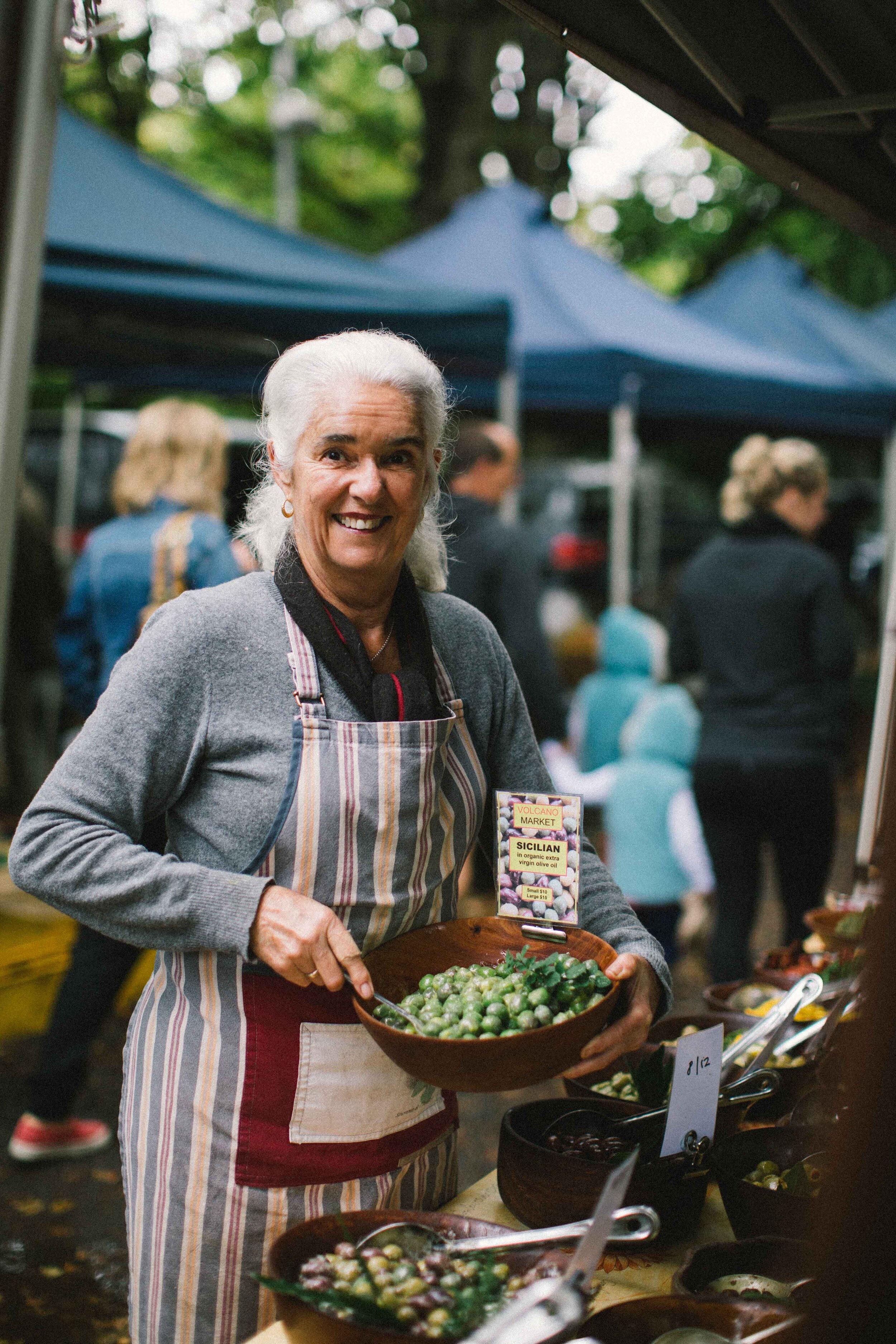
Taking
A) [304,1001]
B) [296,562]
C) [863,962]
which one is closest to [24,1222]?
[304,1001]

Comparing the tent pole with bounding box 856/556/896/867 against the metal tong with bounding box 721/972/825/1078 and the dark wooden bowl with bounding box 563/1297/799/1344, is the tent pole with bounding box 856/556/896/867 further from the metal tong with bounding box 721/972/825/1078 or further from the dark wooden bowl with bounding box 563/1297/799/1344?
the dark wooden bowl with bounding box 563/1297/799/1344

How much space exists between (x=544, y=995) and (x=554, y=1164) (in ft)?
0.78

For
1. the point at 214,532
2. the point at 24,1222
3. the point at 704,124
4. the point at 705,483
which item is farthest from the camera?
the point at 705,483

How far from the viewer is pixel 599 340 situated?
20.1 ft

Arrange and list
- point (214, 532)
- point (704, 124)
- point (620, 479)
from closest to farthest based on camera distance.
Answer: point (704, 124)
point (214, 532)
point (620, 479)

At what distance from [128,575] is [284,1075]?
2.24 meters

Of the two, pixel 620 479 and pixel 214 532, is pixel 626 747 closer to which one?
pixel 214 532

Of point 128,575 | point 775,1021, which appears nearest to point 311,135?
point 128,575

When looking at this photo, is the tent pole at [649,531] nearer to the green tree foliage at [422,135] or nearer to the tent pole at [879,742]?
the green tree foliage at [422,135]

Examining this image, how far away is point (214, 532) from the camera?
3.40 meters

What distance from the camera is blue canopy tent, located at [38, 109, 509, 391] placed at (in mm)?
4230

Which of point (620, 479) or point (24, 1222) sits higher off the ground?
point (620, 479)

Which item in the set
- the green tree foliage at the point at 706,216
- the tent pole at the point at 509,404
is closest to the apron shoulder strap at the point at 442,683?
the tent pole at the point at 509,404

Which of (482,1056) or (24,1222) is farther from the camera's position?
(24,1222)
